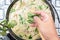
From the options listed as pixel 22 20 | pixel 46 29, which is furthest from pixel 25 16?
pixel 46 29

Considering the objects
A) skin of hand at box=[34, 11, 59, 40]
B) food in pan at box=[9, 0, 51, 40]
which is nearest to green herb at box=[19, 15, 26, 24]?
food in pan at box=[9, 0, 51, 40]

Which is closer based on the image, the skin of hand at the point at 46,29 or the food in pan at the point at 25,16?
the skin of hand at the point at 46,29

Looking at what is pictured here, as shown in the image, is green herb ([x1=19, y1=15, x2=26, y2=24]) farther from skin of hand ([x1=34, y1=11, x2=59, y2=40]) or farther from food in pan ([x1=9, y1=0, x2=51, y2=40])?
skin of hand ([x1=34, y1=11, x2=59, y2=40])

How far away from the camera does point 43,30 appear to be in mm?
646

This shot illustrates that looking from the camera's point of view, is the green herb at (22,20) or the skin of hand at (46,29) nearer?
the skin of hand at (46,29)

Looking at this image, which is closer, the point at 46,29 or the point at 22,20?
the point at 46,29

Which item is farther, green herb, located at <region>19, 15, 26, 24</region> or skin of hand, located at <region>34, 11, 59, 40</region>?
green herb, located at <region>19, 15, 26, 24</region>

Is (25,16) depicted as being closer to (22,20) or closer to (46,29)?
(22,20)

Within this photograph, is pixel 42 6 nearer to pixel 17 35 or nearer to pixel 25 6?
pixel 25 6

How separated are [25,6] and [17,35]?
178 millimetres

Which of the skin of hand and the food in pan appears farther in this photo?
the food in pan

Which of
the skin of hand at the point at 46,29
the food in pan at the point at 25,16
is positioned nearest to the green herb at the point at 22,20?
the food in pan at the point at 25,16

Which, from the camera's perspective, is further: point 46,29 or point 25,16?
point 25,16

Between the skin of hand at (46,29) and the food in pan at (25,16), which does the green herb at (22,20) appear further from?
the skin of hand at (46,29)
